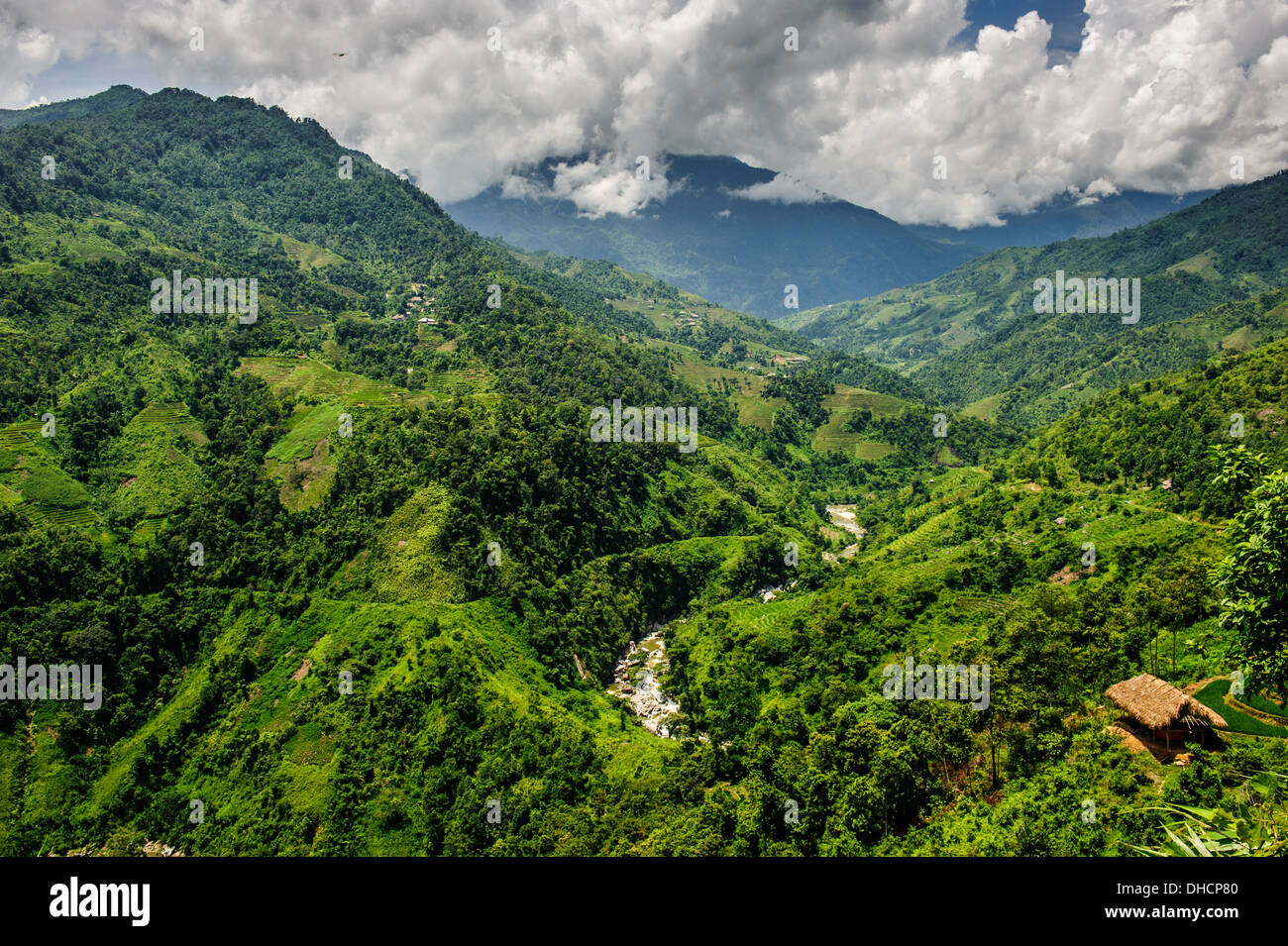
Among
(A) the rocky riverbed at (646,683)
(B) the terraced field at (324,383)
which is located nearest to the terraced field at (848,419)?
(A) the rocky riverbed at (646,683)

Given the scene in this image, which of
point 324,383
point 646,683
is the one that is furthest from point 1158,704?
point 324,383

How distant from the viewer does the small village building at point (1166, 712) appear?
29734mm

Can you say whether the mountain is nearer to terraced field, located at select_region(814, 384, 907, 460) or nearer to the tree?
the tree

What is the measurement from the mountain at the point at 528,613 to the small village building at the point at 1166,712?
52.4 inches

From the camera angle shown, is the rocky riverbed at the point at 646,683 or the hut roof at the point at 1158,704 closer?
the hut roof at the point at 1158,704

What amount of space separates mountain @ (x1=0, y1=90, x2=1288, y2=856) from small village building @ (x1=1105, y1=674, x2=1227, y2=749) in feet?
4.37

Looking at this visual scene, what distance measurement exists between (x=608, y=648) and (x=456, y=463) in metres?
28.8

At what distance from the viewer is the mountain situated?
128ft

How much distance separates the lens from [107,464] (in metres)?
84.2

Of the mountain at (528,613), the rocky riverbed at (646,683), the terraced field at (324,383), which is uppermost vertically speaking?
the terraced field at (324,383)

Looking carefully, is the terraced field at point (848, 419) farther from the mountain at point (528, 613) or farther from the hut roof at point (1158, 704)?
the hut roof at point (1158, 704)

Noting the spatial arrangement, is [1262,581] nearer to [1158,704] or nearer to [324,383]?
[1158,704]

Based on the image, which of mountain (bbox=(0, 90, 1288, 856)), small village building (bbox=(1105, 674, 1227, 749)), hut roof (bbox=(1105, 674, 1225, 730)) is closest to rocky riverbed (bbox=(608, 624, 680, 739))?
mountain (bbox=(0, 90, 1288, 856))

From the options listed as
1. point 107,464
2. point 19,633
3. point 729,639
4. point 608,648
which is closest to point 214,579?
point 19,633
